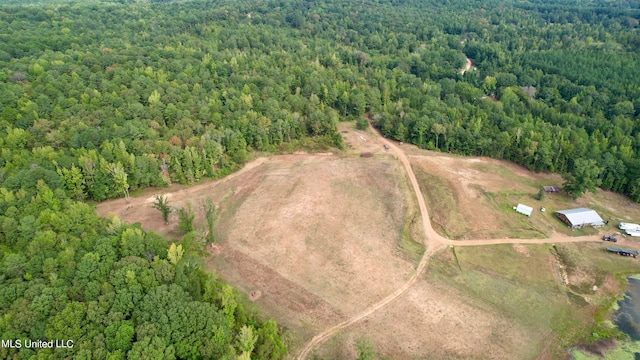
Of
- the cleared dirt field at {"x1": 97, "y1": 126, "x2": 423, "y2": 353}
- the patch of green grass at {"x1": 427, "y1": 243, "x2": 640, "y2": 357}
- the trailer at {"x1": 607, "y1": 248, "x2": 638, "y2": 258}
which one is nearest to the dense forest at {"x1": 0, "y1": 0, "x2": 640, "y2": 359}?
the cleared dirt field at {"x1": 97, "y1": 126, "x2": 423, "y2": 353}

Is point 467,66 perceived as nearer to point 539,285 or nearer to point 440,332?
point 539,285

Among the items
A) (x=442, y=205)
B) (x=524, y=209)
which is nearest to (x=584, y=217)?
(x=524, y=209)

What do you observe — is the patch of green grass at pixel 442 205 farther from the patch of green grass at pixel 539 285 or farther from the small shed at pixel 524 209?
the small shed at pixel 524 209

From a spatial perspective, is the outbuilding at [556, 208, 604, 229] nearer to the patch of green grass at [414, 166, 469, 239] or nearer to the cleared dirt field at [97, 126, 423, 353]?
the patch of green grass at [414, 166, 469, 239]

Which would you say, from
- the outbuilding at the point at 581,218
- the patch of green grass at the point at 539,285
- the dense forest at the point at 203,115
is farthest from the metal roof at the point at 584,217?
the dense forest at the point at 203,115

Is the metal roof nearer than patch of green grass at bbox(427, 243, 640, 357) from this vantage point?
No

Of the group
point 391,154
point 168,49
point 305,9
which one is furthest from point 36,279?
point 305,9
